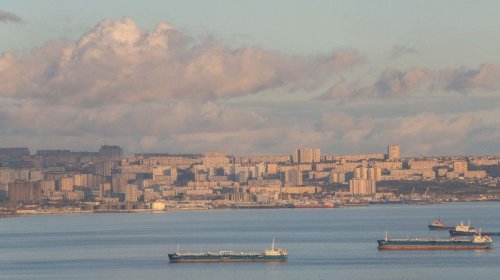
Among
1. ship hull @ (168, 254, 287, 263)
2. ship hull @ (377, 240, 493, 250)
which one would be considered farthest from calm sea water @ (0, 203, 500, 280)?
ship hull @ (377, 240, 493, 250)

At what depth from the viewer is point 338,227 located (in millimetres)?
112562

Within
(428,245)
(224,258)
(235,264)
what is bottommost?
(235,264)

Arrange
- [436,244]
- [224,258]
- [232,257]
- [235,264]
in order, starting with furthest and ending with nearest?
[436,244] → [232,257] → [224,258] → [235,264]

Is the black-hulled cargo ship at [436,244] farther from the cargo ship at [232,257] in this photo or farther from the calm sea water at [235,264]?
the cargo ship at [232,257]

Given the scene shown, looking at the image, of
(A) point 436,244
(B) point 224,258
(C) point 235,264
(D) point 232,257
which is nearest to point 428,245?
(A) point 436,244

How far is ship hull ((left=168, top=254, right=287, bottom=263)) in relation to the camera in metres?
68.8

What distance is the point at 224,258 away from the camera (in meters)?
69.3

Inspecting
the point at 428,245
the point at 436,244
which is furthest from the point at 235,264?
the point at 436,244

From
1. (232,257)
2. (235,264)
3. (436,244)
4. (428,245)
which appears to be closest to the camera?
(235,264)

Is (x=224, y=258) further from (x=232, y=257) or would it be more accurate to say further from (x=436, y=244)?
(x=436, y=244)

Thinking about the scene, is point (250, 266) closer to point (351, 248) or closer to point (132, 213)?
point (351, 248)

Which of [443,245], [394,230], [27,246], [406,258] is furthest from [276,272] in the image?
[394,230]

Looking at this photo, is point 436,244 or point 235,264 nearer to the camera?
point 235,264

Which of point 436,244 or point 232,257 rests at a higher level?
point 436,244
